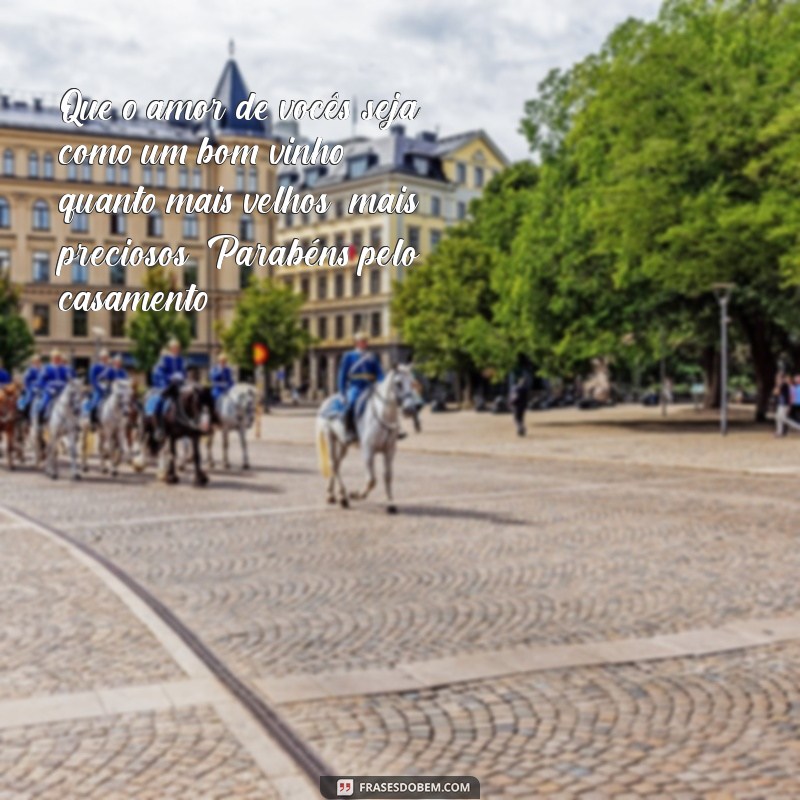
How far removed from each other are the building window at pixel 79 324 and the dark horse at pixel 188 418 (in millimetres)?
64433

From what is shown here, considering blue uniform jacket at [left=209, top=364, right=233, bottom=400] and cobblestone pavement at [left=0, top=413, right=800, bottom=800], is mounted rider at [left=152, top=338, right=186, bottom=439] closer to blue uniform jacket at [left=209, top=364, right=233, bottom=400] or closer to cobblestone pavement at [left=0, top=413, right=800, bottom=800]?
cobblestone pavement at [left=0, top=413, right=800, bottom=800]

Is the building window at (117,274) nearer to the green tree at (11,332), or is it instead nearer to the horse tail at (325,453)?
the green tree at (11,332)

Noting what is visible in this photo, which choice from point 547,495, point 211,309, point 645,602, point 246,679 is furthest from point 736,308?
point 211,309

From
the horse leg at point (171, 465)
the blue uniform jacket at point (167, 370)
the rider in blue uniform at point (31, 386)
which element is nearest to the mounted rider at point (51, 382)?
the rider in blue uniform at point (31, 386)

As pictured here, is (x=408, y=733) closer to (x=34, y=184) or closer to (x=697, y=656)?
(x=697, y=656)

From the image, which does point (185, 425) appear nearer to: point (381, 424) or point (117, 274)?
point (381, 424)

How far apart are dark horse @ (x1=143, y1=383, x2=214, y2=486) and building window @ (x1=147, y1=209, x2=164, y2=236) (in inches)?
2645

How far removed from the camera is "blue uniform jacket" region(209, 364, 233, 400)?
77.3ft

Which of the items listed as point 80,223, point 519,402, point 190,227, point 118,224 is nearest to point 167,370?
point 519,402

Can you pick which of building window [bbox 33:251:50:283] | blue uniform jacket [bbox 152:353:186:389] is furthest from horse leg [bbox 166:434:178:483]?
building window [bbox 33:251:50:283]

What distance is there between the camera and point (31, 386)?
2344cm

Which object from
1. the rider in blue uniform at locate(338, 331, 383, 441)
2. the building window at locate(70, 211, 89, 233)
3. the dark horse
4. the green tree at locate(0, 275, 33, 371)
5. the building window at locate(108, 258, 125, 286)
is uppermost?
the building window at locate(70, 211, 89, 233)

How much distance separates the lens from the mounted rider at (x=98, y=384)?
23.1m

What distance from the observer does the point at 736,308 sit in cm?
3538
